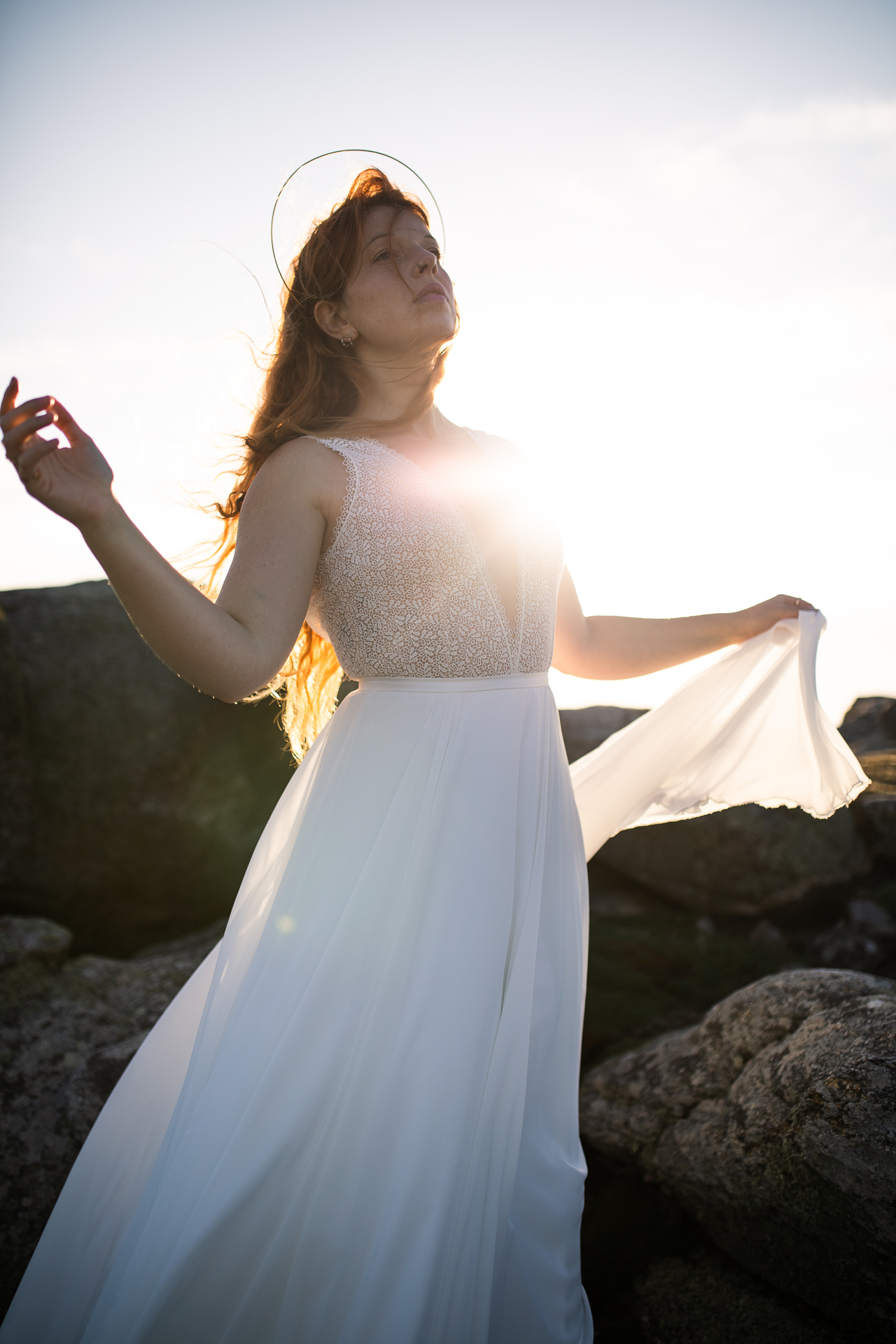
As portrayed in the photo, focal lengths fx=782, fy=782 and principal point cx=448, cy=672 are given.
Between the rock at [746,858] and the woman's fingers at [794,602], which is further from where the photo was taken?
the rock at [746,858]

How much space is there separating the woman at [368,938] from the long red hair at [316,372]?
14 mm

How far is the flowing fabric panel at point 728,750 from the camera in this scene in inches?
103

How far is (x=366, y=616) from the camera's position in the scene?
1.99 m

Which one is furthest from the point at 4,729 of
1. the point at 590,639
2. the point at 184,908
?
the point at 590,639

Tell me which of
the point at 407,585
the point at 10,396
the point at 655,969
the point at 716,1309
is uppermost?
the point at 10,396

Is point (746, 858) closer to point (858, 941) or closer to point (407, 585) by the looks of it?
point (858, 941)

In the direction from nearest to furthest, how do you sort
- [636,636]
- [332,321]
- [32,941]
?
[332,321] < [636,636] < [32,941]

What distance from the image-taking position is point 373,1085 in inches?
65.0

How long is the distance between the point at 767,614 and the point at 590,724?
7.54 feet

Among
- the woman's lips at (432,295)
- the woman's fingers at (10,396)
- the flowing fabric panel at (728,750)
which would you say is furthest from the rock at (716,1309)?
the woman's lips at (432,295)

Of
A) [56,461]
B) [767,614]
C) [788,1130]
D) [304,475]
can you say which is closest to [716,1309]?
[788,1130]

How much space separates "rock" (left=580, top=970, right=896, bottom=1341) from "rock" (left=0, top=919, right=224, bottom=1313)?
1.70 meters

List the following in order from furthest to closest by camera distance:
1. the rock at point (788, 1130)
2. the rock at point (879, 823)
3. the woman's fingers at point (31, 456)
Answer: the rock at point (879, 823) → the rock at point (788, 1130) → the woman's fingers at point (31, 456)

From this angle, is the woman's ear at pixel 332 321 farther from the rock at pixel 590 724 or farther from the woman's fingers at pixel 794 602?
the rock at pixel 590 724
